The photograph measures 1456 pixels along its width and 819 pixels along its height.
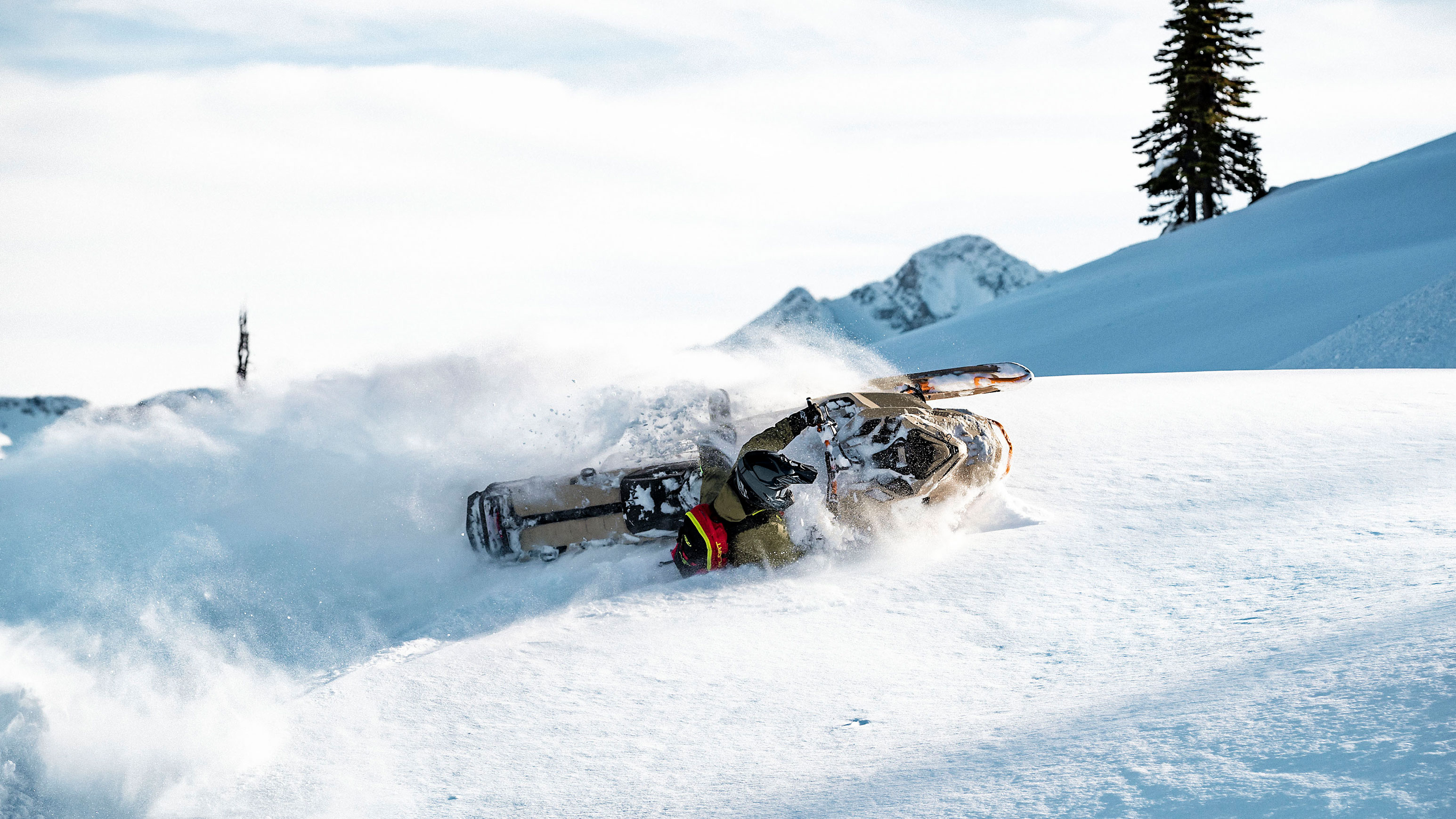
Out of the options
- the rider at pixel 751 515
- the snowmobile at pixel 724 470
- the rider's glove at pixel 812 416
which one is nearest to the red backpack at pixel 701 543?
the rider at pixel 751 515

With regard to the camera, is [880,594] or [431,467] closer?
[880,594]

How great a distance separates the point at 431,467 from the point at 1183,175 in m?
27.9

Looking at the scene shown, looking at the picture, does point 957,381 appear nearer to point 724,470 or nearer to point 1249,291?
point 724,470

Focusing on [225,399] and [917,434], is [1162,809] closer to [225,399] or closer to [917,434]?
[917,434]

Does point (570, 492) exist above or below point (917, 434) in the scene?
below

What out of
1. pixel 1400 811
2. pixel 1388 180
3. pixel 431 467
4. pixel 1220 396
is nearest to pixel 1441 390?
pixel 1220 396

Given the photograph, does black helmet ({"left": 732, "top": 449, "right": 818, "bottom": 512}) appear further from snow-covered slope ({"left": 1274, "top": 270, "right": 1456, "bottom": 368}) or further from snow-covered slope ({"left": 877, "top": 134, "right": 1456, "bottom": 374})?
snow-covered slope ({"left": 877, "top": 134, "right": 1456, "bottom": 374})

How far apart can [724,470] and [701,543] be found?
59cm

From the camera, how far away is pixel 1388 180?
2144 cm

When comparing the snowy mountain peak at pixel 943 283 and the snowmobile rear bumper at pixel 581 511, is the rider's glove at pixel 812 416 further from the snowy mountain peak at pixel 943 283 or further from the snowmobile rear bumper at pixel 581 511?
the snowy mountain peak at pixel 943 283

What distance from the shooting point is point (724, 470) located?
5.07m

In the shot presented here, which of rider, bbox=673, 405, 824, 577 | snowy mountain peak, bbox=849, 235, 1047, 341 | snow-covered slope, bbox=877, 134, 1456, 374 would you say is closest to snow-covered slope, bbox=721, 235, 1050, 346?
snowy mountain peak, bbox=849, 235, 1047, 341

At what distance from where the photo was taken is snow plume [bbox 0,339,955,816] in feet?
11.1

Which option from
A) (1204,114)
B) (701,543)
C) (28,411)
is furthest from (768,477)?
(28,411)
